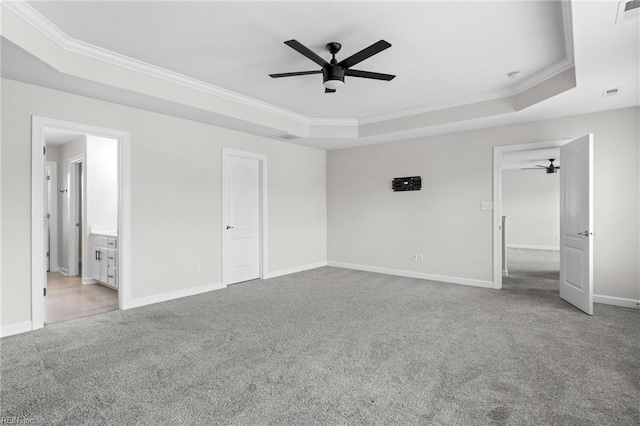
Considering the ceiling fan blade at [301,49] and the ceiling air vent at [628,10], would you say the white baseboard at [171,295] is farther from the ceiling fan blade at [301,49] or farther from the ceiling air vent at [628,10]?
the ceiling air vent at [628,10]

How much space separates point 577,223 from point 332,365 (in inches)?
139

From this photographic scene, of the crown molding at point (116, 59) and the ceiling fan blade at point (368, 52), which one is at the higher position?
the crown molding at point (116, 59)

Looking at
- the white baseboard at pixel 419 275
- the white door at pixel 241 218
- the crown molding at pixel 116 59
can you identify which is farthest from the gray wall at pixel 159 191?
the white baseboard at pixel 419 275

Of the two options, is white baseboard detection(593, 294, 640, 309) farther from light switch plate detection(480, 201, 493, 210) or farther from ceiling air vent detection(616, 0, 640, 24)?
ceiling air vent detection(616, 0, 640, 24)

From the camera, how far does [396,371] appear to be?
8.29 feet

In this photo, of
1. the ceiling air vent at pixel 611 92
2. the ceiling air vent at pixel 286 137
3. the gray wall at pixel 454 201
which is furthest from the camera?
the ceiling air vent at pixel 286 137

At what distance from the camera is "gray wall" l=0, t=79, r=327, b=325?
3314 mm

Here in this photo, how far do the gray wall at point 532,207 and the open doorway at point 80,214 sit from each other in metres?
10.8

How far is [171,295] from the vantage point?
15.0 ft

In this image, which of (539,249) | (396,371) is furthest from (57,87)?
(539,249)

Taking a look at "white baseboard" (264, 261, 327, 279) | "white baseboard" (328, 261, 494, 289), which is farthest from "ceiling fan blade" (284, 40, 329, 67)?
"white baseboard" (328, 261, 494, 289)

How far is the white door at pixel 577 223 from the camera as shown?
12.6 ft

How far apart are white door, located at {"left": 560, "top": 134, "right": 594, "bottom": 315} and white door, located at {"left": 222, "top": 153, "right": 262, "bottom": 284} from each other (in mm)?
4523

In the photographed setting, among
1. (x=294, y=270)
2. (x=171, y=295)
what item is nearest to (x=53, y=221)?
(x=171, y=295)
